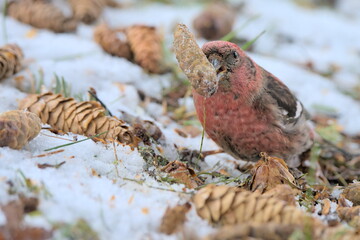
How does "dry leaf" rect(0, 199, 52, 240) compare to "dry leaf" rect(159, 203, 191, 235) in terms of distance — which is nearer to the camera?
"dry leaf" rect(0, 199, 52, 240)

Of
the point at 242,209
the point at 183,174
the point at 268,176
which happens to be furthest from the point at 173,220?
the point at 268,176

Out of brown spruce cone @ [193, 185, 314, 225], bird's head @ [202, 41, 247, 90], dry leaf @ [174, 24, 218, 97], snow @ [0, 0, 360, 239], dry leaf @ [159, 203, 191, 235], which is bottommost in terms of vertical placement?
snow @ [0, 0, 360, 239]

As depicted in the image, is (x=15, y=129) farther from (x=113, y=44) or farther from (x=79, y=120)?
(x=113, y=44)

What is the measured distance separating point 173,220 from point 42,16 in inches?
112

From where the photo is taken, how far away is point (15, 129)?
1.70 meters

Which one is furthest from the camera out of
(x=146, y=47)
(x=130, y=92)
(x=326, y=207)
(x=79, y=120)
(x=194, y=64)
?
(x=146, y=47)

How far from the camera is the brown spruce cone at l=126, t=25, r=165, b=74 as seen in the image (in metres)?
3.54

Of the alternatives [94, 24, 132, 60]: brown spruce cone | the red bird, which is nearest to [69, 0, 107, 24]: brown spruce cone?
[94, 24, 132, 60]: brown spruce cone

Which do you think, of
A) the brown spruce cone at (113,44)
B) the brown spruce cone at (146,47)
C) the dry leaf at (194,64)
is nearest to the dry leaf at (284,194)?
the dry leaf at (194,64)

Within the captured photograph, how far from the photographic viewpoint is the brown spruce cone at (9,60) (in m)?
2.70

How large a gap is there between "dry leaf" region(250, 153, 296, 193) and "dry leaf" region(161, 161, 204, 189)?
25 cm

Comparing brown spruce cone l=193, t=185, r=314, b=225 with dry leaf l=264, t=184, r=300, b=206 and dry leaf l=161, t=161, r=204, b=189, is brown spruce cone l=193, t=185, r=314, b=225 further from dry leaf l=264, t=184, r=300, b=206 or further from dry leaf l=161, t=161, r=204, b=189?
dry leaf l=161, t=161, r=204, b=189

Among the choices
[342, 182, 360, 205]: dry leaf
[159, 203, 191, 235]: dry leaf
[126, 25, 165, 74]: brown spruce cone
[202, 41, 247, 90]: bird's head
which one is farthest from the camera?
[126, 25, 165, 74]: brown spruce cone

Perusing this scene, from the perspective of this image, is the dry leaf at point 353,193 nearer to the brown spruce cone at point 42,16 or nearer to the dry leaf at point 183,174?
the dry leaf at point 183,174
